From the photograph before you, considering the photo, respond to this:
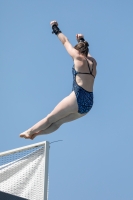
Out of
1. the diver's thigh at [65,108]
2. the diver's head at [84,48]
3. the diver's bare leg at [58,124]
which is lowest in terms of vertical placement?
the diver's bare leg at [58,124]

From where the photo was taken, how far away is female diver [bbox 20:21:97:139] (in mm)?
8078

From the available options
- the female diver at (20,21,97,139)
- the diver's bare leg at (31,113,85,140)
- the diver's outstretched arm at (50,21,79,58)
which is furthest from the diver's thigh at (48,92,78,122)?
the diver's outstretched arm at (50,21,79,58)

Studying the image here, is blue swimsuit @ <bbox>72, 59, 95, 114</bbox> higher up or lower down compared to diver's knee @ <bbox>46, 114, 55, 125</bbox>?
higher up

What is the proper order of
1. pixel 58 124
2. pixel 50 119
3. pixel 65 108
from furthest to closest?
pixel 58 124 → pixel 50 119 → pixel 65 108

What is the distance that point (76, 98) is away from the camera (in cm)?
809

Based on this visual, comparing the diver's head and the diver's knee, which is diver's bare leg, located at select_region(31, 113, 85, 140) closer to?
the diver's knee

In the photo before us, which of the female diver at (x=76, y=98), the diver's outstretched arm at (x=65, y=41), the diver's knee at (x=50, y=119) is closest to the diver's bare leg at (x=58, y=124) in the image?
the female diver at (x=76, y=98)

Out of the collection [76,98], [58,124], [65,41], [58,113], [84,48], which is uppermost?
[65,41]

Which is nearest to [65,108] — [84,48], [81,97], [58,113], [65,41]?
[58,113]

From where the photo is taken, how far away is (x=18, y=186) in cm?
697

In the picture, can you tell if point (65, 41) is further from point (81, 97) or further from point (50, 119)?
point (50, 119)

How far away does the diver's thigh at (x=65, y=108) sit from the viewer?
26.5 ft

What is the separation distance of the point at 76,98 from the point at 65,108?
25 centimetres

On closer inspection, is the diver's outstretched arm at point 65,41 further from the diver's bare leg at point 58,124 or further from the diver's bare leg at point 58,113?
the diver's bare leg at point 58,124
